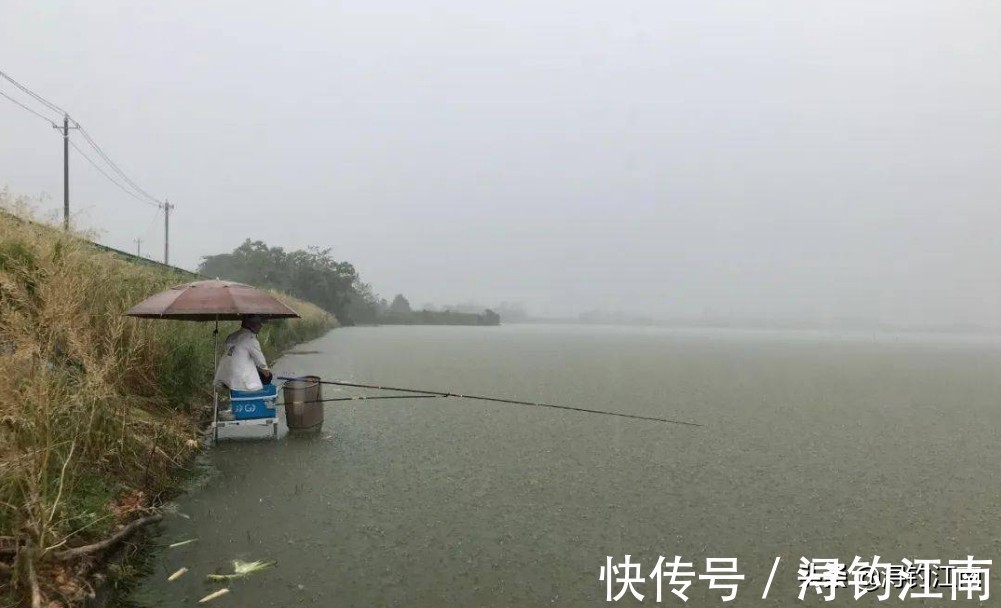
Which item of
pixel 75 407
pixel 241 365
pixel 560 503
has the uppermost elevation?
pixel 241 365

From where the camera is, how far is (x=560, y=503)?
4.18m

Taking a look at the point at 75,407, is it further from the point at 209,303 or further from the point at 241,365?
the point at 241,365

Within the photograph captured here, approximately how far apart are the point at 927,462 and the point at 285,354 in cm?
1445

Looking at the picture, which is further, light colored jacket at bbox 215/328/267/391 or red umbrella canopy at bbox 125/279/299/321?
light colored jacket at bbox 215/328/267/391

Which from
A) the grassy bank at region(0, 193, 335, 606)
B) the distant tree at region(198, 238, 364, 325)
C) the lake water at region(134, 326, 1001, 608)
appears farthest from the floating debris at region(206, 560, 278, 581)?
the distant tree at region(198, 238, 364, 325)

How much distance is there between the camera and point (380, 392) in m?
9.63

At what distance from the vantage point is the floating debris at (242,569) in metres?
2.90

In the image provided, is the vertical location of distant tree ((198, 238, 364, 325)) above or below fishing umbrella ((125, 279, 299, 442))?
above

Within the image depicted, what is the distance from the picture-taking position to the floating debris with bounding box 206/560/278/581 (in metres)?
2.90

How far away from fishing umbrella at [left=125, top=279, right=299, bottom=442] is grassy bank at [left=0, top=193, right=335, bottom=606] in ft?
0.98

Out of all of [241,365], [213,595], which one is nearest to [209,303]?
[241,365]

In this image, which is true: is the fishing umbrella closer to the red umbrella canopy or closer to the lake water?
the red umbrella canopy

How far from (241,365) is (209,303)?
595 mm

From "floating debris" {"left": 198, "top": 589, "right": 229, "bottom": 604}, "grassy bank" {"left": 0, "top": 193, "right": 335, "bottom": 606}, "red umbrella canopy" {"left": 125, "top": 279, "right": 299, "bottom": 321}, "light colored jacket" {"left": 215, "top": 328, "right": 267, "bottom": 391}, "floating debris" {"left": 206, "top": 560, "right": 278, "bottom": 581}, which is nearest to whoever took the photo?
"grassy bank" {"left": 0, "top": 193, "right": 335, "bottom": 606}
